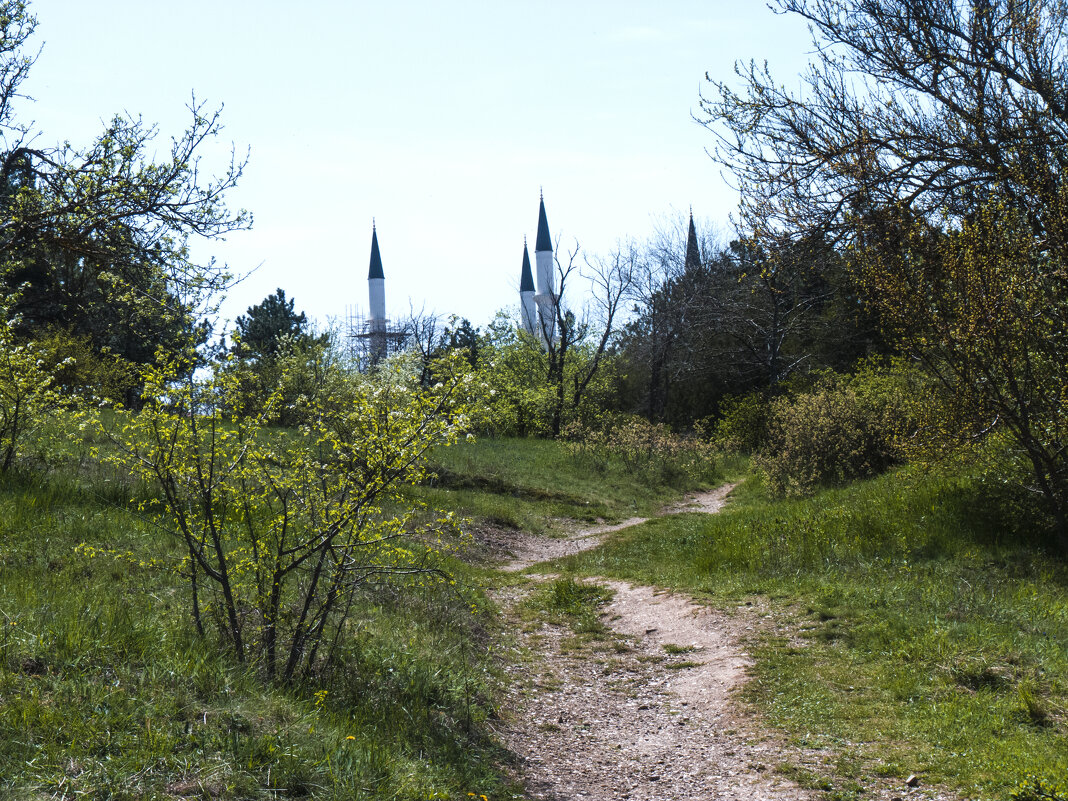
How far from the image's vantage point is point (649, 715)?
609cm

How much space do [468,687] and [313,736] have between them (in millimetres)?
2049

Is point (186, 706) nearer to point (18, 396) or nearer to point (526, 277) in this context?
point (18, 396)

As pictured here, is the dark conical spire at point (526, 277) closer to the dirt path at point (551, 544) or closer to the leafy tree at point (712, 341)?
the leafy tree at point (712, 341)

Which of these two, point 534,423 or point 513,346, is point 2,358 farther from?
point 513,346

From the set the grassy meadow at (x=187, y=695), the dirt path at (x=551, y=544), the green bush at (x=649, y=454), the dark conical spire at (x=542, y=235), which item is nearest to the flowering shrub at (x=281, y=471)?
the grassy meadow at (x=187, y=695)

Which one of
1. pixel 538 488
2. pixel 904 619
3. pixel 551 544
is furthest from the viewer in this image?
pixel 538 488

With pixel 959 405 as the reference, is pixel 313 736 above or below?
below

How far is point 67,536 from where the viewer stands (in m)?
7.46

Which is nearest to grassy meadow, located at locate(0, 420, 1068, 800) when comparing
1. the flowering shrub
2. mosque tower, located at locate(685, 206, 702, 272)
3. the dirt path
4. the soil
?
the soil

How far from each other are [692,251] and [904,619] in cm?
3608

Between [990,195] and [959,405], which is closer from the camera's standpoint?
[959,405]

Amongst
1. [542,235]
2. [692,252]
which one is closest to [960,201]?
[692,252]

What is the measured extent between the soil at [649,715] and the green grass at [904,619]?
0.99 feet

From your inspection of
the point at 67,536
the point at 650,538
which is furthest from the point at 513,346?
the point at 67,536
